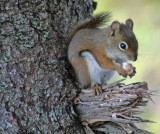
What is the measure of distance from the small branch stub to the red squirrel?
0.25 ft

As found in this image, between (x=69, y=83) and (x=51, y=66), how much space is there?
0.30 ft

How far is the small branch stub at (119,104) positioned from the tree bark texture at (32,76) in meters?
0.09

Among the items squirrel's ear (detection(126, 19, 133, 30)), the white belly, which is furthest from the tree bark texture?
squirrel's ear (detection(126, 19, 133, 30))

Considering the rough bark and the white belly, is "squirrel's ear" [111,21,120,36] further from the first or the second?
the rough bark

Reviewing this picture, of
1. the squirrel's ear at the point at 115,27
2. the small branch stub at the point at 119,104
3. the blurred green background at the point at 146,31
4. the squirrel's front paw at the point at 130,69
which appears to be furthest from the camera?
the blurred green background at the point at 146,31

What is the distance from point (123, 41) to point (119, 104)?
405 millimetres

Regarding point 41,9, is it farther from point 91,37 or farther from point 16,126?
point 16,126

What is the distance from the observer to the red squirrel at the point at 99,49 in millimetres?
1940

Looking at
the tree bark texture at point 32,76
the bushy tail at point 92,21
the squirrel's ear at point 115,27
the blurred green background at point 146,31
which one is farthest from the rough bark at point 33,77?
the blurred green background at point 146,31

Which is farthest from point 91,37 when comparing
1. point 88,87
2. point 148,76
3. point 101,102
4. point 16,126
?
point 148,76

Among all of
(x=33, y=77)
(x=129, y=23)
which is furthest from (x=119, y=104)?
(x=129, y=23)

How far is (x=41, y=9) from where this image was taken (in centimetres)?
189

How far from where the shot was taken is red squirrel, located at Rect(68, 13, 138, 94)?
194cm

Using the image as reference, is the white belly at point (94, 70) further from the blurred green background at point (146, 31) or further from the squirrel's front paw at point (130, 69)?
the blurred green background at point (146, 31)
